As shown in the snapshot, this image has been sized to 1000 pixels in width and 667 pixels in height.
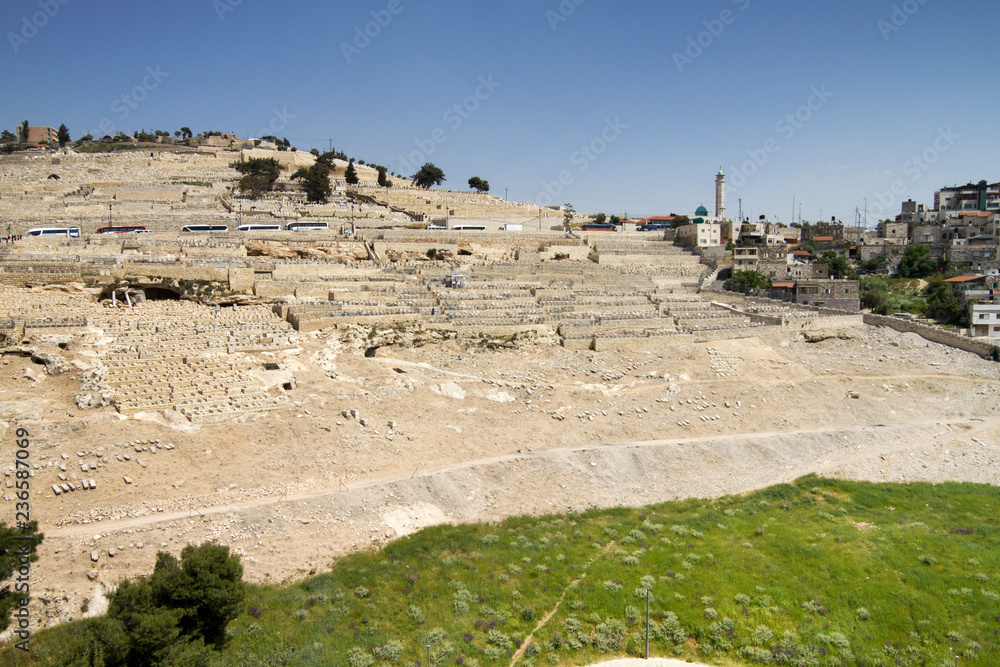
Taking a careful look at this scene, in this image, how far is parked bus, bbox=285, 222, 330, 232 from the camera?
108 ft

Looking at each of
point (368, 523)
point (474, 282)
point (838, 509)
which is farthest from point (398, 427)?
point (474, 282)

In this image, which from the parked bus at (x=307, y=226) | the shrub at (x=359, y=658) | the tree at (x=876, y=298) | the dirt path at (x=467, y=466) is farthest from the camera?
the tree at (x=876, y=298)

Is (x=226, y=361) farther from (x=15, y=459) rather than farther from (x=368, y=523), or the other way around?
(x=368, y=523)

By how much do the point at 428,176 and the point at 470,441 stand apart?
4387 centimetres

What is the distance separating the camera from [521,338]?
23953mm

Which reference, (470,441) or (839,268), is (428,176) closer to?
(839,268)

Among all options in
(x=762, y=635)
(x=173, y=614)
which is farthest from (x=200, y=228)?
(x=762, y=635)

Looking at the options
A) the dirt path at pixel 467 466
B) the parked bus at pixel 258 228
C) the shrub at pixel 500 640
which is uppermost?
the parked bus at pixel 258 228

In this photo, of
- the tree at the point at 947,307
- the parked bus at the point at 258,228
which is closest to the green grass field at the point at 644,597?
the tree at the point at 947,307

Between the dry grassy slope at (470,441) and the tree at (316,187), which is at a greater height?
the tree at (316,187)

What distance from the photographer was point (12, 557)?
958 centimetres

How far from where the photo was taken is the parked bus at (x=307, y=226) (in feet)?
108

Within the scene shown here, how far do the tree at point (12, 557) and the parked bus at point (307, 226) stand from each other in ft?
78.7

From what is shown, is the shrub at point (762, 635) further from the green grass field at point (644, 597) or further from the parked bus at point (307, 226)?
the parked bus at point (307, 226)
